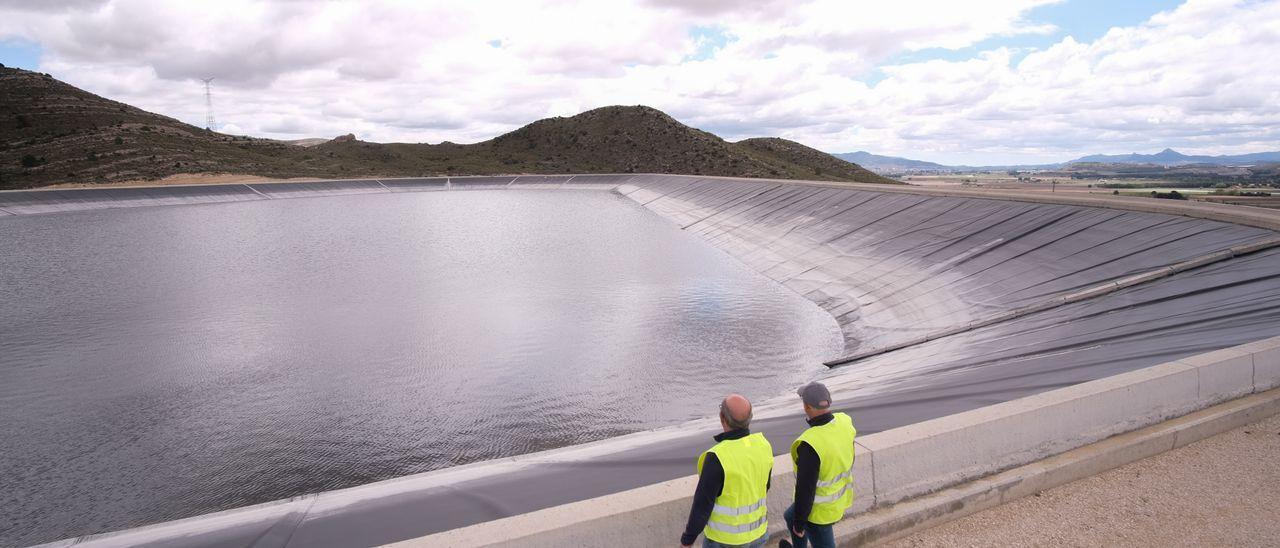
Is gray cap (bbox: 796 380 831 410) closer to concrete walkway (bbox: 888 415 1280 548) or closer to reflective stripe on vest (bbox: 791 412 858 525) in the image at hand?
reflective stripe on vest (bbox: 791 412 858 525)

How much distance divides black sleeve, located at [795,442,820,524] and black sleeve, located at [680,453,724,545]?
567 mm

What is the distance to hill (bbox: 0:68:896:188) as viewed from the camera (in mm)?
76375

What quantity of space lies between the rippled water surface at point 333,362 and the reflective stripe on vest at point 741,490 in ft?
19.9

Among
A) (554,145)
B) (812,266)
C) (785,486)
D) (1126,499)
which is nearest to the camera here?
(785,486)

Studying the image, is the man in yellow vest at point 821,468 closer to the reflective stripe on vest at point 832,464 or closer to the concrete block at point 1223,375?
the reflective stripe on vest at point 832,464

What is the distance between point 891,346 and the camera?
13.5m

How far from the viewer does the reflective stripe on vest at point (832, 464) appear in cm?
393

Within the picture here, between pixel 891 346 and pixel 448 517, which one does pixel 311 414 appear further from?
pixel 891 346

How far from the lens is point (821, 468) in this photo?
3988 mm

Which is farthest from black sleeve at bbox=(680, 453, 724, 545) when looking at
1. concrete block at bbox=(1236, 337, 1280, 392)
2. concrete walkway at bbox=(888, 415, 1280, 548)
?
concrete block at bbox=(1236, 337, 1280, 392)

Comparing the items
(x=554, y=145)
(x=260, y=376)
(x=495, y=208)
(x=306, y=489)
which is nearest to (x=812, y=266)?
(x=260, y=376)

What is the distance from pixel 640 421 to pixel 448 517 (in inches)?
206

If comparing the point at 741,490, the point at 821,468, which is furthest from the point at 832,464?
the point at 741,490

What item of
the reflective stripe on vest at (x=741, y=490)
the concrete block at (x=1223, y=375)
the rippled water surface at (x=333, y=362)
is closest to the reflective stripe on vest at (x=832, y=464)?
the reflective stripe on vest at (x=741, y=490)
